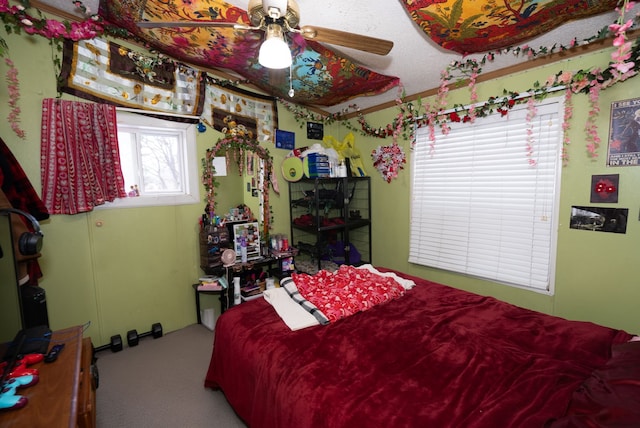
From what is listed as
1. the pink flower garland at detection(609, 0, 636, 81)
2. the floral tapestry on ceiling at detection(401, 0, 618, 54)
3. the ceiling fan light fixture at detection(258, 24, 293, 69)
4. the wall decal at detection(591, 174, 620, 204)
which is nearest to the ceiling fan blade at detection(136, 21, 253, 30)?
the ceiling fan light fixture at detection(258, 24, 293, 69)

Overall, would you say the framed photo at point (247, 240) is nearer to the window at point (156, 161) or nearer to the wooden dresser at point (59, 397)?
the window at point (156, 161)

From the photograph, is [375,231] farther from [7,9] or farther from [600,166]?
[7,9]

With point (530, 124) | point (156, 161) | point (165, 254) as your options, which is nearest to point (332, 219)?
point (165, 254)

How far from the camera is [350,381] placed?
120cm

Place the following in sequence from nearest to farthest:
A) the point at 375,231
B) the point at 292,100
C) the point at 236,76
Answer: the point at 236,76 → the point at 292,100 → the point at 375,231

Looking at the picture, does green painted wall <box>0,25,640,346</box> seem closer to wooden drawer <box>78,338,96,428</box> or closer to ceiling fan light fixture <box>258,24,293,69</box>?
wooden drawer <box>78,338,96,428</box>

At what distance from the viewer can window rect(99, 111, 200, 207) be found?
2523 mm

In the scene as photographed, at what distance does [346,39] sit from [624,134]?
208cm

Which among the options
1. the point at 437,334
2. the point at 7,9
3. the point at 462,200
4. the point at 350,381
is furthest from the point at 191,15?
the point at 462,200

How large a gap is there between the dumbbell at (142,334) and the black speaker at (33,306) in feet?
2.79

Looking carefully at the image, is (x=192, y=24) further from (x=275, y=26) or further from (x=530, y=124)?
(x=530, y=124)

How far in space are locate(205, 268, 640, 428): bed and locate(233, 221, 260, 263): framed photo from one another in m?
1.02

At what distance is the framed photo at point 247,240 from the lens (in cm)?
286

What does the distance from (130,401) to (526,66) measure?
402cm
